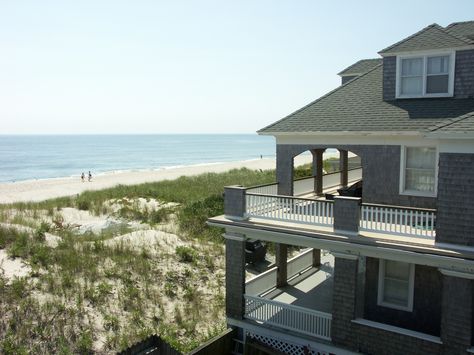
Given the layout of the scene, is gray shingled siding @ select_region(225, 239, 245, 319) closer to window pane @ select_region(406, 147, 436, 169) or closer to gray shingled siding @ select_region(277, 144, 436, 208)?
gray shingled siding @ select_region(277, 144, 436, 208)

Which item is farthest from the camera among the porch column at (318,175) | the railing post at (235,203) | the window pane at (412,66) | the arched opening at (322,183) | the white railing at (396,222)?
the porch column at (318,175)

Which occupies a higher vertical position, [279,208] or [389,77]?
[389,77]

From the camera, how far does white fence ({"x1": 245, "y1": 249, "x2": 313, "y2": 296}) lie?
52.6 ft

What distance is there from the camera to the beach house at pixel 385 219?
435 inches

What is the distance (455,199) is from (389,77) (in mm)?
5589

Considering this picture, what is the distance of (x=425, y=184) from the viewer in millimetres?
13484

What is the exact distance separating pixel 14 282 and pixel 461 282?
1557cm

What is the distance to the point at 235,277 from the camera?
49.0 feet

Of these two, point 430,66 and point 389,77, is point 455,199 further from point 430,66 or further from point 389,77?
point 389,77

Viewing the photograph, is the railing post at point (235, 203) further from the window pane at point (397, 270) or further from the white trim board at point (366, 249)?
the window pane at point (397, 270)

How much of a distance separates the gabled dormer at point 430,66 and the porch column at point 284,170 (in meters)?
3.70

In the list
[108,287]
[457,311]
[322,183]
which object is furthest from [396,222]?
[108,287]

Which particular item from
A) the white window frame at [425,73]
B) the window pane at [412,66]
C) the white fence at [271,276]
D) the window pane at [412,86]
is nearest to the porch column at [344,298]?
the white fence at [271,276]

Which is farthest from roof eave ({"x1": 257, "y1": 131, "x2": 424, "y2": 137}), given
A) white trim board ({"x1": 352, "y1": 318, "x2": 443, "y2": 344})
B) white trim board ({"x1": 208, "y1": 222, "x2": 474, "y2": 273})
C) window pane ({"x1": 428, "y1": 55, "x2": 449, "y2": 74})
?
white trim board ({"x1": 352, "y1": 318, "x2": 443, "y2": 344})
